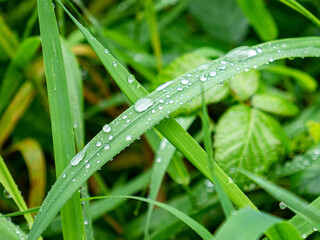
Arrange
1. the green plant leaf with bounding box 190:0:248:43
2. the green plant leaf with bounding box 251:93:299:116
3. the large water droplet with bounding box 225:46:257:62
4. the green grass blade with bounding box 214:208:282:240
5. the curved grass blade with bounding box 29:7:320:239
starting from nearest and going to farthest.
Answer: the green grass blade with bounding box 214:208:282:240 → the curved grass blade with bounding box 29:7:320:239 → the large water droplet with bounding box 225:46:257:62 → the green plant leaf with bounding box 251:93:299:116 → the green plant leaf with bounding box 190:0:248:43

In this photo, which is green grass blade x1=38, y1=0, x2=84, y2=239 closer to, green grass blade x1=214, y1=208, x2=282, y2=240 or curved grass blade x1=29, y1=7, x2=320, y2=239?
curved grass blade x1=29, y1=7, x2=320, y2=239

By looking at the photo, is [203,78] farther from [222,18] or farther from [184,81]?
[222,18]

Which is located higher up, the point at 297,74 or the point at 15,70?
the point at 15,70

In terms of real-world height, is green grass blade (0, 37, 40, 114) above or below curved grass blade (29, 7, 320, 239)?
above

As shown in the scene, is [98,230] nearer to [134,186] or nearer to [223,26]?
[134,186]

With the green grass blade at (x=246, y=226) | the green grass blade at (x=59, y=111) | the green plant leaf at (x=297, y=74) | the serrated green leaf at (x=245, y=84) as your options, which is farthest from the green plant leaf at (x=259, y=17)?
the green grass blade at (x=246, y=226)

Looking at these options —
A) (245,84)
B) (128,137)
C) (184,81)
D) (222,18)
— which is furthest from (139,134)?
(222,18)

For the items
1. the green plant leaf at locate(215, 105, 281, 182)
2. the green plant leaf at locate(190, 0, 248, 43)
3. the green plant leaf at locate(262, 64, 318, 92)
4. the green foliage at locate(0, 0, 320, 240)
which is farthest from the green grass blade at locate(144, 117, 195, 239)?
the green plant leaf at locate(190, 0, 248, 43)
